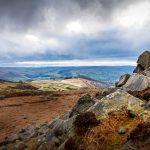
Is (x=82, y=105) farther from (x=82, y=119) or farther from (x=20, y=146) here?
(x=20, y=146)

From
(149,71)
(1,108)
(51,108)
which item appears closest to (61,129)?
(149,71)

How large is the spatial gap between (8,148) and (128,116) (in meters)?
11.1

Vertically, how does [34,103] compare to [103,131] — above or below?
below

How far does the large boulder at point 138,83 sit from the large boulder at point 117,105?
21.3ft

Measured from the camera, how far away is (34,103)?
62156 mm

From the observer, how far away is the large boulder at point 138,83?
30283 millimetres

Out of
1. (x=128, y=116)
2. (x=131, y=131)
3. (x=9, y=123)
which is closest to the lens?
(x=131, y=131)

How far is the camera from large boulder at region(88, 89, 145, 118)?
888 inches

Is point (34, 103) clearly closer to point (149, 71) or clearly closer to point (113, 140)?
point (149, 71)

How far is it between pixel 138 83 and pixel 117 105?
9.19 m

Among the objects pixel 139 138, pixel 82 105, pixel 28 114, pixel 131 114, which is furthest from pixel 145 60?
pixel 139 138

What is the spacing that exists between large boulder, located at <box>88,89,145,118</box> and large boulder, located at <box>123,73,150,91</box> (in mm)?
6498

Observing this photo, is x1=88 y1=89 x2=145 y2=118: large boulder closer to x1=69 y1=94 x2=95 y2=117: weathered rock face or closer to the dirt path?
x1=69 y1=94 x2=95 y2=117: weathered rock face

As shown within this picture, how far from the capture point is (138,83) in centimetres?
3164
